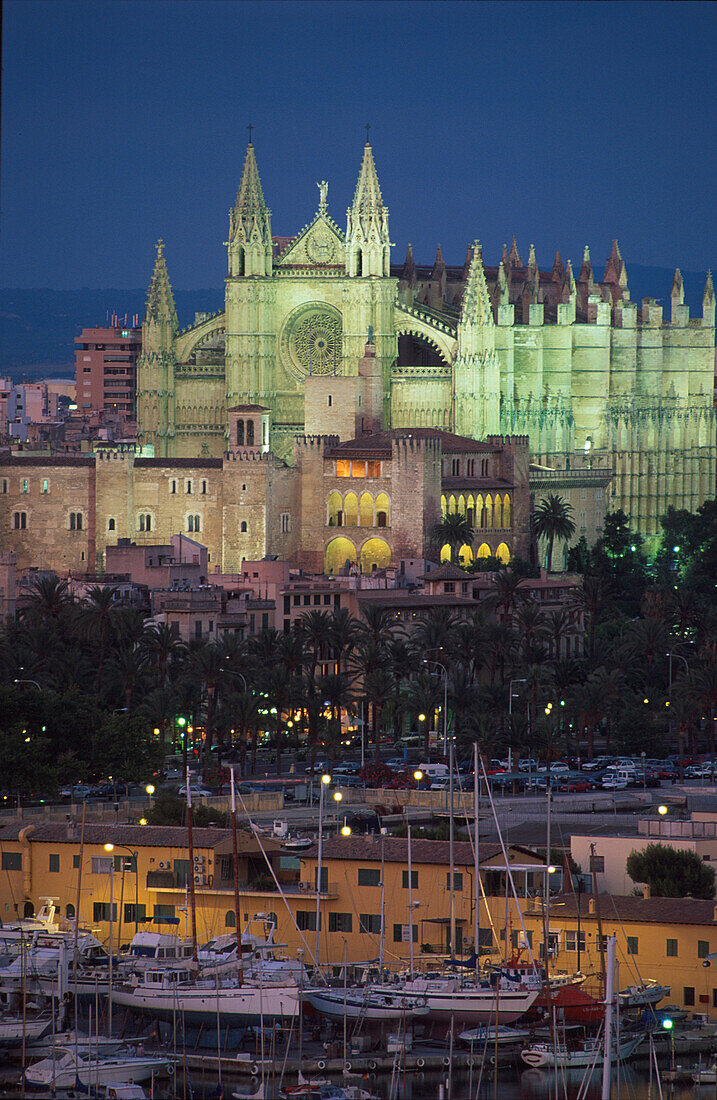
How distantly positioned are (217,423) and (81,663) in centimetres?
4987

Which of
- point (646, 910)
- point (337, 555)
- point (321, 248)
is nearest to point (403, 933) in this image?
point (646, 910)

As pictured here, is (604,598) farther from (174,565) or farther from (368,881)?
(368,881)

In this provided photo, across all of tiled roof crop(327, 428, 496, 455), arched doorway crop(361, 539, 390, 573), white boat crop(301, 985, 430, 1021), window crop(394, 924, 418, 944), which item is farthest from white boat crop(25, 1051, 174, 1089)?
tiled roof crop(327, 428, 496, 455)

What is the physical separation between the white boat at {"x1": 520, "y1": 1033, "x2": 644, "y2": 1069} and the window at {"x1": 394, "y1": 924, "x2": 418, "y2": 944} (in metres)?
6.27

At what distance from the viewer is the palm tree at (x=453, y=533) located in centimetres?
11612

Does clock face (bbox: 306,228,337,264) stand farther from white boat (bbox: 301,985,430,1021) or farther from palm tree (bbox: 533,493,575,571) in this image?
white boat (bbox: 301,985,430,1021)

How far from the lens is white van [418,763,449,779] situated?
75.4m

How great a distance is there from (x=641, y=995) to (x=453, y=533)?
63940mm

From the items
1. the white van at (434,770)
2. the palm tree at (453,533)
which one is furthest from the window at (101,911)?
the palm tree at (453,533)

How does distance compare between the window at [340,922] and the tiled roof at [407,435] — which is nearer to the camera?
the window at [340,922]

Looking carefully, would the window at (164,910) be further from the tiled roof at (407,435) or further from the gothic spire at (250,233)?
the gothic spire at (250,233)

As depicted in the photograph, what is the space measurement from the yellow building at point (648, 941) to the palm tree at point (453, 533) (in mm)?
60231

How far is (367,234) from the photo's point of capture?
132m

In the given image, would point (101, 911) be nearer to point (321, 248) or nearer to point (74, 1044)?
point (74, 1044)
